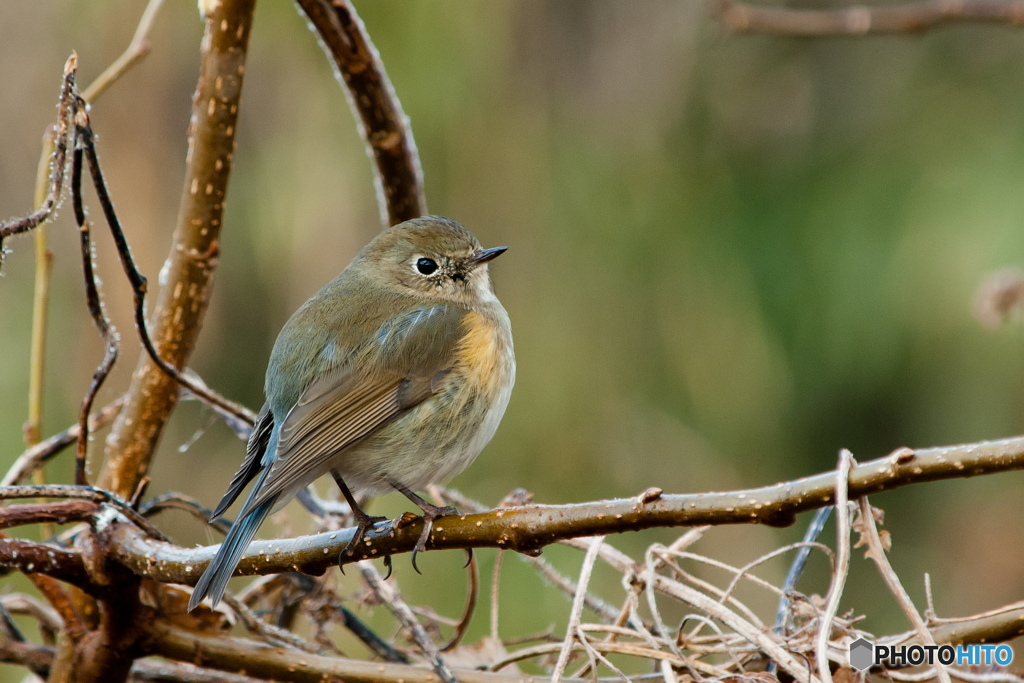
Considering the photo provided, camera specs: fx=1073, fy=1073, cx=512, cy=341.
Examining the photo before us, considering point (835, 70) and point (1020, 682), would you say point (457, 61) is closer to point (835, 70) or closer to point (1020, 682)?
point (835, 70)

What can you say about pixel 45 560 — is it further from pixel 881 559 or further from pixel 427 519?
pixel 881 559

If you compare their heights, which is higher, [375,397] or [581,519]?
[375,397]

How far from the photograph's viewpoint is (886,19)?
8.45ft

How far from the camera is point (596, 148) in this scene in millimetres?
4629

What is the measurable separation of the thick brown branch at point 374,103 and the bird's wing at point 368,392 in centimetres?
29

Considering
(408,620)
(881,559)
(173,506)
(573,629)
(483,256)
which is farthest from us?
(483,256)

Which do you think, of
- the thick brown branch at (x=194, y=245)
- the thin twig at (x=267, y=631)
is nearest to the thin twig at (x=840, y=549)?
the thin twig at (x=267, y=631)

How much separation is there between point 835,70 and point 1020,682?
392 centimetres

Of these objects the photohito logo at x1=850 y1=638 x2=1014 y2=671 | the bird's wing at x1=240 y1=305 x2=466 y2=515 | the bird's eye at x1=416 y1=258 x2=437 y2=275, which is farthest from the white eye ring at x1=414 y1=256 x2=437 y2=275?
the photohito logo at x1=850 y1=638 x2=1014 y2=671

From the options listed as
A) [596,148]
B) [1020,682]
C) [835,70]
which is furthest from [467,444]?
[835,70]

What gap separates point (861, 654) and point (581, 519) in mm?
538

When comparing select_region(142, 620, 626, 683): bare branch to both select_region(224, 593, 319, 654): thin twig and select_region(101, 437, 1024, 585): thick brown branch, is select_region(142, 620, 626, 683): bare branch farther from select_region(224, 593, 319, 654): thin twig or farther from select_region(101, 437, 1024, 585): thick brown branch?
select_region(101, 437, 1024, 585): thick brown branch

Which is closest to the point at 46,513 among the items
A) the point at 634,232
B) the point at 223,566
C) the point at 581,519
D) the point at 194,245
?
the point at 223,566

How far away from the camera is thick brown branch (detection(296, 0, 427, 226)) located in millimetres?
2178
